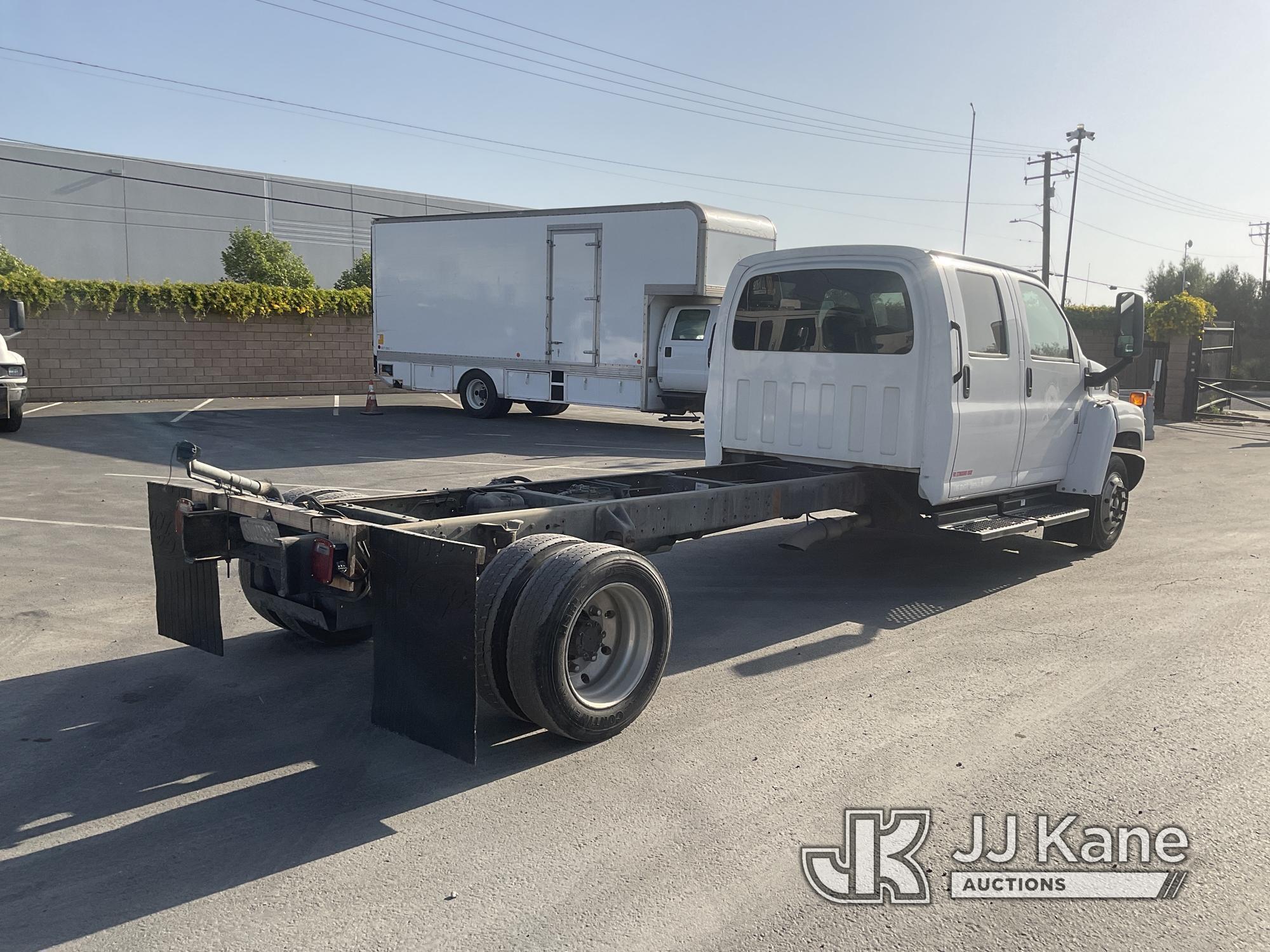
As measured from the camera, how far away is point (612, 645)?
4914 millimetres

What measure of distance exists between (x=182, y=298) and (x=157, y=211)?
30.7 m

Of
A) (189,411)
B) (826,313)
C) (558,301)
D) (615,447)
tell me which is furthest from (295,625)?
(189,411)

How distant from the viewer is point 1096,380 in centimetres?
873

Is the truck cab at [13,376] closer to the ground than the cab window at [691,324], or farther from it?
closer to the ground

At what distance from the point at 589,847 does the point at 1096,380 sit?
677cm

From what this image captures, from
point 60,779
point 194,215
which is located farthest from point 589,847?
point 194,215

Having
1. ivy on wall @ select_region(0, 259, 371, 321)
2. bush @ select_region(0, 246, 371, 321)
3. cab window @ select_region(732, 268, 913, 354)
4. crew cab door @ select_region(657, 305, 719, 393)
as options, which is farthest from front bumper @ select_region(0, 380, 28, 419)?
cab window @ select_region(732, 268, 913, 354)

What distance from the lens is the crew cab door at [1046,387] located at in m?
7.86

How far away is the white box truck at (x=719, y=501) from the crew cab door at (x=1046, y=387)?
3 centimetres

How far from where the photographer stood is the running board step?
713 centimetres

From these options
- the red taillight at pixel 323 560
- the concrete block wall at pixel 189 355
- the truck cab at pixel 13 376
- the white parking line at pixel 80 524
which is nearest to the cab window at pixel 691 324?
the truck cab at pixel 13 376

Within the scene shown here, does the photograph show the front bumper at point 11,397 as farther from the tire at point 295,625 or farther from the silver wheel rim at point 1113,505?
the silver wheel rim at point 1113,505

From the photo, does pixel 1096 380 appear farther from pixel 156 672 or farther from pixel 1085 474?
pixel 156 672

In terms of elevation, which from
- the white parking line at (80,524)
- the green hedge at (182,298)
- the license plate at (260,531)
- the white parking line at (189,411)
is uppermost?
the green hedge at (182,298)
